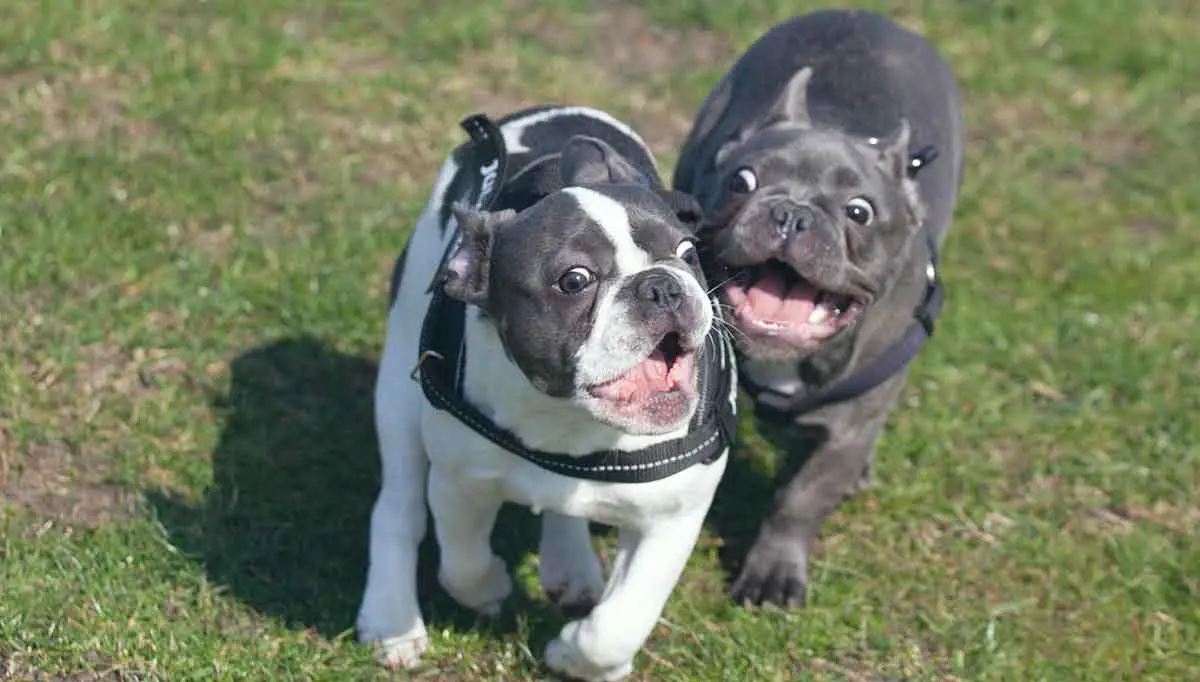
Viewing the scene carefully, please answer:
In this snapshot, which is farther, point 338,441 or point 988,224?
point 988,224

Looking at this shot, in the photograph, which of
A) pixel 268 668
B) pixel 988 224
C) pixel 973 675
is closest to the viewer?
pixel 268 668

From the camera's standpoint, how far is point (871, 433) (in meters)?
5.47

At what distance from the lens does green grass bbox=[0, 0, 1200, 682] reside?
197 inches

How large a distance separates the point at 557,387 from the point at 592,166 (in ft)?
1.96

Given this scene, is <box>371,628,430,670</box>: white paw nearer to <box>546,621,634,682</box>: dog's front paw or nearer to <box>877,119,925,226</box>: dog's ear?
<box>546,621,634,682</box>: dog's front paw

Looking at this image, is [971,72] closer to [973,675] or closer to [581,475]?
[973,675]

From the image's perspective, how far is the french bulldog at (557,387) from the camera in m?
3.99

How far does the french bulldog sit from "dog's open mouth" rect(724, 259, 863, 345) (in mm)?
305

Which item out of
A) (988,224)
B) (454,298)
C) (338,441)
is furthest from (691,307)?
(988,224)

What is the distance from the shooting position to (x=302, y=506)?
17.6 feet

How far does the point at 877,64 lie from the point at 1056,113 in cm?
279

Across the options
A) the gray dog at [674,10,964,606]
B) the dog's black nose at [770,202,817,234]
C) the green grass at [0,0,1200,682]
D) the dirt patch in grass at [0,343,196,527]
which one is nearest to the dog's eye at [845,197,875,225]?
the gray dog at [674,10,964,606]

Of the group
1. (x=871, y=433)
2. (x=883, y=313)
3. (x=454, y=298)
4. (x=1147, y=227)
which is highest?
(x=454, y=298)

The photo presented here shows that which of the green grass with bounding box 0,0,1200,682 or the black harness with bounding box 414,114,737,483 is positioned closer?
the black harness with bounding box 414,114,737,483
